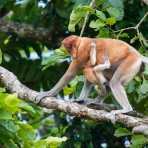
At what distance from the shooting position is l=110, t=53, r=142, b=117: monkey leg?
664 cm

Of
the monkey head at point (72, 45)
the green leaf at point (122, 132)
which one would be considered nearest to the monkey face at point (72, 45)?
the monkey head at point (72, 45)

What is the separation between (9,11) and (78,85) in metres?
3.13

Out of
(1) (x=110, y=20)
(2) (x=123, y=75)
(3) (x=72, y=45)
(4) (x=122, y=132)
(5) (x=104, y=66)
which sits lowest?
(4) (x=122, y=132)

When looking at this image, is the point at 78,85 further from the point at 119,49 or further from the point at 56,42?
Answer: the point at 56,42

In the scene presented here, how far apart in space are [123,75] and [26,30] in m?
2.89

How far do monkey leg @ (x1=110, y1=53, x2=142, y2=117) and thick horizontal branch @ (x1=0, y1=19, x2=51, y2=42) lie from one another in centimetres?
276

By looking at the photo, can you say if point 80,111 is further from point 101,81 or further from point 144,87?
point 144,87

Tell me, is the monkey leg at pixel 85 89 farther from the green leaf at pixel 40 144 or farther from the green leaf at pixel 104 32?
the green leaf at pixel 40 144

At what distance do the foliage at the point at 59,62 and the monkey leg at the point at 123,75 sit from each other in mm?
158

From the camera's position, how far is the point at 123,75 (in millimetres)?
6691

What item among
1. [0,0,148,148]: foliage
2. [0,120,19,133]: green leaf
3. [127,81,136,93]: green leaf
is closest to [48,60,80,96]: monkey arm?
[0,0,148,148]: foliage

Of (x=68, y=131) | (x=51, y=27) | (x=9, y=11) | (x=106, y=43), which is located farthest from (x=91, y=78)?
(x=9, y=11)

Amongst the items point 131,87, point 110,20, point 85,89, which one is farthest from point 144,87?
point 110,20

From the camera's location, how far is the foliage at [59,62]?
199 inches
